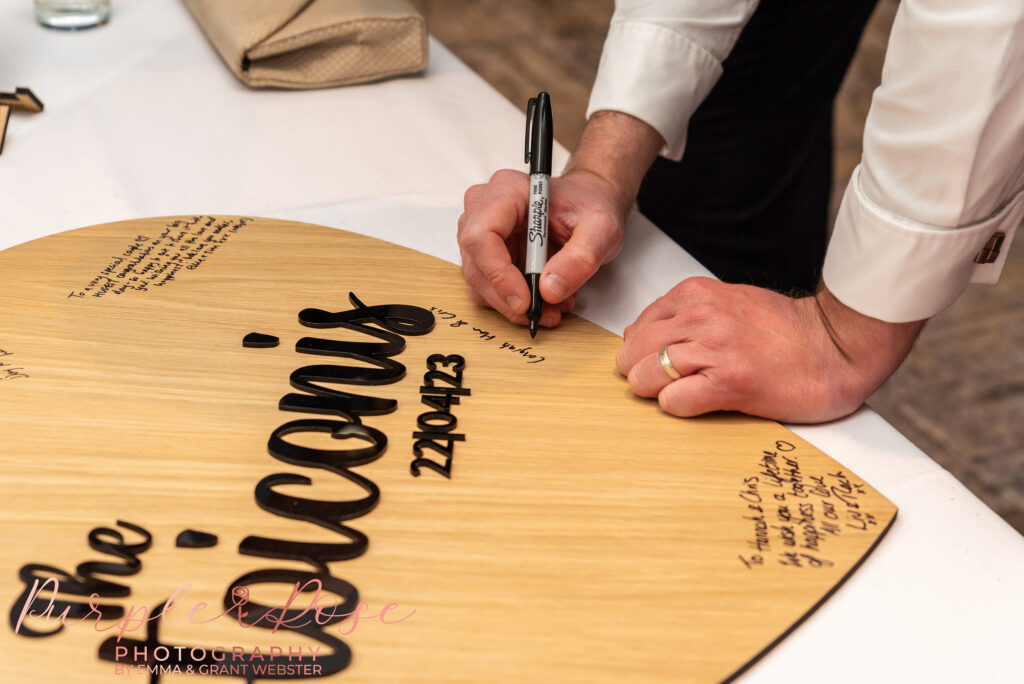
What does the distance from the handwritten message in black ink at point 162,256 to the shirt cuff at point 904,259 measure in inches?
23.1

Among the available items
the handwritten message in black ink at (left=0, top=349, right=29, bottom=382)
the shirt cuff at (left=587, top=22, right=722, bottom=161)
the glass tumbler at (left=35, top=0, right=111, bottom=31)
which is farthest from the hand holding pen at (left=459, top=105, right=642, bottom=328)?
the glass tumbler at (left=35, top=0, right=111, bottom=31)

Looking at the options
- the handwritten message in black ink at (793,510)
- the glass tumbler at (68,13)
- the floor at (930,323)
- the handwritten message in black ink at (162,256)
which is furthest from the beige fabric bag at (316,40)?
the floor at (930,323)

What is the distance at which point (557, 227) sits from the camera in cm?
86

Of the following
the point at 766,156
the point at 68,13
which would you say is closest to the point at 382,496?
the point at 766,156

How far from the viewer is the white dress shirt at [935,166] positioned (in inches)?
24.5

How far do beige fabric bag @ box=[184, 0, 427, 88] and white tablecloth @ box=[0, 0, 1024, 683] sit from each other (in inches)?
1.0

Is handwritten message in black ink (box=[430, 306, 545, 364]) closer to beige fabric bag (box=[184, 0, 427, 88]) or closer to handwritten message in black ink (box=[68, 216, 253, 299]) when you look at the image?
handwritten message in black ink (box=[68, 216, 253, 299])

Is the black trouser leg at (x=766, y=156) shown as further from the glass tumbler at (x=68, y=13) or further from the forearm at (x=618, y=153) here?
the glass tumbler at (x=68, y=13)

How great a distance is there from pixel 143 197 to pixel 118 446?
1.44 feet

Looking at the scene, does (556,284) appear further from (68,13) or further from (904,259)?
(68,13)

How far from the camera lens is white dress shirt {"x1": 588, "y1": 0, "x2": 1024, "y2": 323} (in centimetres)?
62

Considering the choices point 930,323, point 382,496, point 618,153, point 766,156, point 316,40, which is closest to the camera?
point 382,496

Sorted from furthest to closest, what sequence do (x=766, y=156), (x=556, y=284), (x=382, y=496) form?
(x=766, y=156) → (x=556, y=284) → (x=382, y=496)

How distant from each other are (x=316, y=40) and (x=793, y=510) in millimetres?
863
